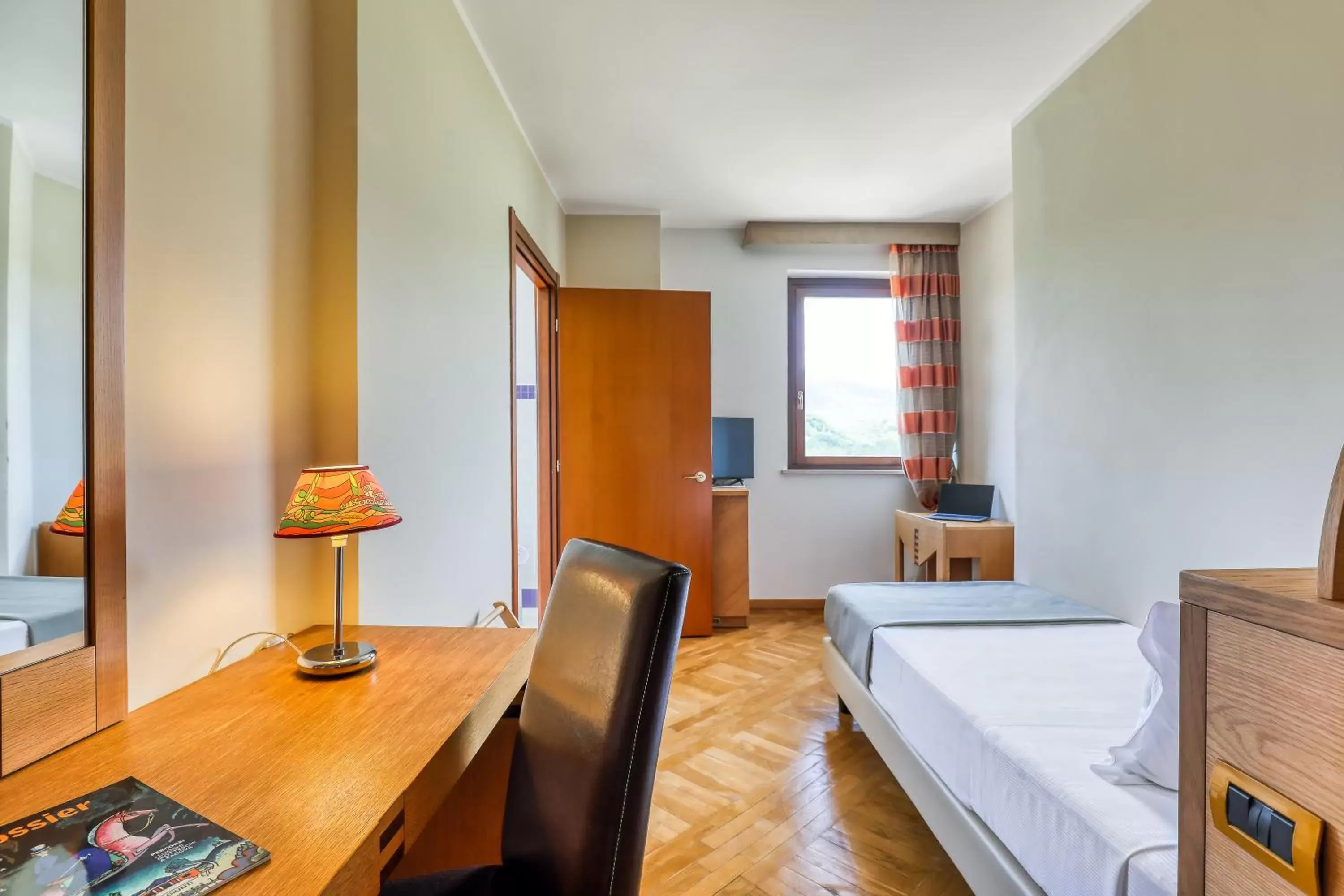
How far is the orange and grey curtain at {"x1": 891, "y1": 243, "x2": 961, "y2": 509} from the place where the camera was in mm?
4082

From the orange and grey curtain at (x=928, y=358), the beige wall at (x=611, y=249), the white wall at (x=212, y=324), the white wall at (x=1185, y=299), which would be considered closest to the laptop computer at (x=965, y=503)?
the orange and grey curtain at (x=928, y=358)

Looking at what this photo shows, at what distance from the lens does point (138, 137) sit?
39.1 inches

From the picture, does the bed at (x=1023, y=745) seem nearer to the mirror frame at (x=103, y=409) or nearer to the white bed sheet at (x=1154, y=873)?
the white bed sheet at (x=1154, y=873)

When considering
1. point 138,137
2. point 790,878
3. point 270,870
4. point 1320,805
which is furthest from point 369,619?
point 1320,805

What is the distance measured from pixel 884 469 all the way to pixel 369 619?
3.52m

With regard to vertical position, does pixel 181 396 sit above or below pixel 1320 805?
above

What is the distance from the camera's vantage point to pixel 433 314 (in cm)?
186

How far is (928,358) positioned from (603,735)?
12.7 ft

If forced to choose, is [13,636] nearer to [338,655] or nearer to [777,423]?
[338,655]

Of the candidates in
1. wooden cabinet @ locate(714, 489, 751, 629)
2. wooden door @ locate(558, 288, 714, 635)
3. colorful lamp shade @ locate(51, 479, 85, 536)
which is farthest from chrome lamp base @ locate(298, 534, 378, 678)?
wooden cabinet @ locate(714, 489, 751, 629)

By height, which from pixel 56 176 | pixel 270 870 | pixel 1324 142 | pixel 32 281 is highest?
pixel 1324 142

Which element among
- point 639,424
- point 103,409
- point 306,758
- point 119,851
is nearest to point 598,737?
point 306,758

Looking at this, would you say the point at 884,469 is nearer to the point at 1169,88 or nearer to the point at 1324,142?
the point at 1169,88

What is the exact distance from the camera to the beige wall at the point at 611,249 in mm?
3910
